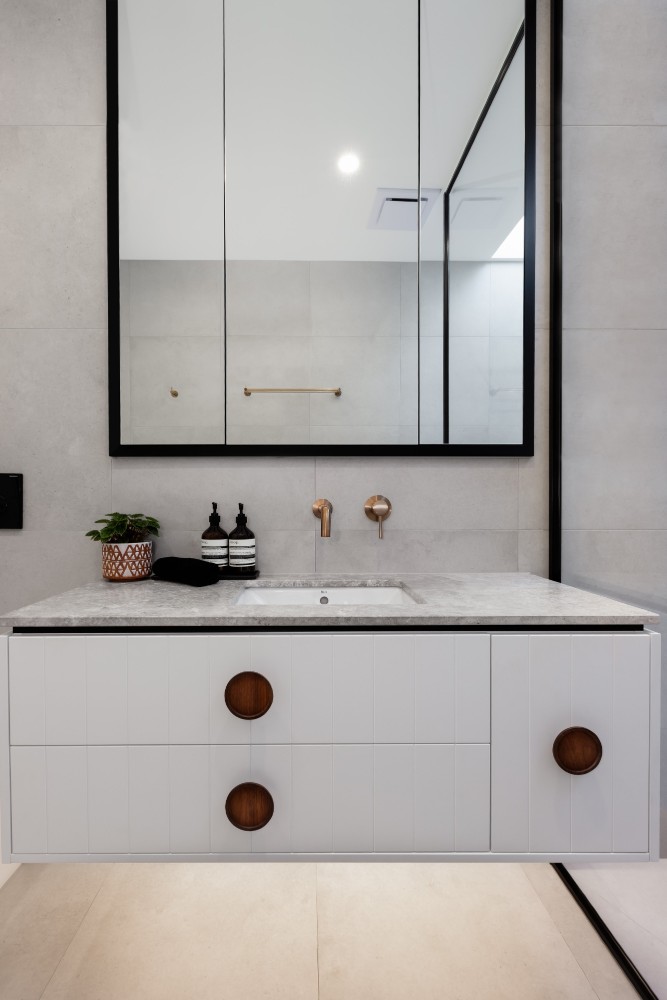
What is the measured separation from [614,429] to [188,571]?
40.6 inches

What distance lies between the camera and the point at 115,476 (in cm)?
153

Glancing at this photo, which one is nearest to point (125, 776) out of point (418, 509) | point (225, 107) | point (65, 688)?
point (65, 688)

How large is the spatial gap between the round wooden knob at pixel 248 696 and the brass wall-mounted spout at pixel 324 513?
1.64 ft

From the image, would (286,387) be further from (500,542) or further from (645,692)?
(645,692)

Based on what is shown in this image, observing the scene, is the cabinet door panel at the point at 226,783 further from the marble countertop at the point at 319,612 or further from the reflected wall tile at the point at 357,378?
the reflected wall tile at the point at 357,378

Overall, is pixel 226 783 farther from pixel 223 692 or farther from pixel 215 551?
pixel 215 551

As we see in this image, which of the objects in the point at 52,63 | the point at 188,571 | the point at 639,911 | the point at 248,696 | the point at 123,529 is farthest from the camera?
the point at 52,63

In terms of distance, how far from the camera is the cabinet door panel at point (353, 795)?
1.01 meters

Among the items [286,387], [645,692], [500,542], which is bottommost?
[645,692]

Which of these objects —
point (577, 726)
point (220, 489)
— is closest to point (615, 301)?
point (577, 726)

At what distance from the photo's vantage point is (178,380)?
59.0 inches

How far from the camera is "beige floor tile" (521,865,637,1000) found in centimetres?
116

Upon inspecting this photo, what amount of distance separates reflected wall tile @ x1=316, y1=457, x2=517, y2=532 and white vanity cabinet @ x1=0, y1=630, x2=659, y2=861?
557 millimetres

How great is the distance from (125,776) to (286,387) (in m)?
0.95
